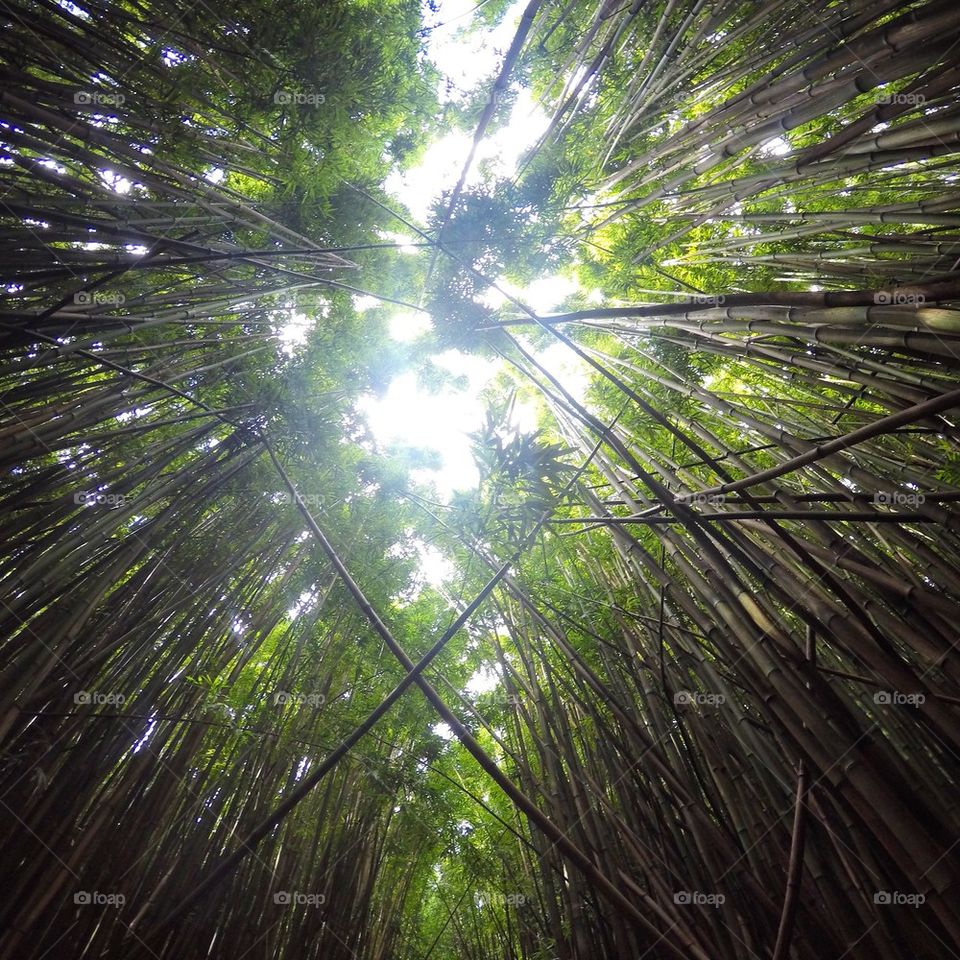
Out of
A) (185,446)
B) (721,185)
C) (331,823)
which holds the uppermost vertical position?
(721,185)

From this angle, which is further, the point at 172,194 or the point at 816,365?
the point at 172,194

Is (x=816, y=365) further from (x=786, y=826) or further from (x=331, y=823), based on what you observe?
(x=331, y=823)

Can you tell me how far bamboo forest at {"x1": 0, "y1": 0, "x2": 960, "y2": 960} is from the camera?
1.17 m

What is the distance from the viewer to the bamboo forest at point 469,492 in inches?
46.0

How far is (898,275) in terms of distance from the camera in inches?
73.6

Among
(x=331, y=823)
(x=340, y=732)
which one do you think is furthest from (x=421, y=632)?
(x=331, y=823)

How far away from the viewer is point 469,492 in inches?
97.4

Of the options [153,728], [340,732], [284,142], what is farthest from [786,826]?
[284,142]

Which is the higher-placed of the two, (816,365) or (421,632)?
(816,365)

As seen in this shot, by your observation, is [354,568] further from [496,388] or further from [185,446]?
[496,388]

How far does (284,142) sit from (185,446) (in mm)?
1507

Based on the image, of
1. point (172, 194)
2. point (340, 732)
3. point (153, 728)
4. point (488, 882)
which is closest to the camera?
point (153, 728)

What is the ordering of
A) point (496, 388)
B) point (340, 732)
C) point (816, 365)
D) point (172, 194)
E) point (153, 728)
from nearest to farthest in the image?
1. point (816, 365)
2. point (153, 728)
3. point (172, 194)
4. point (340, 732)
5. point (496, 388)

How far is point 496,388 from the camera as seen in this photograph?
448 centimetres
